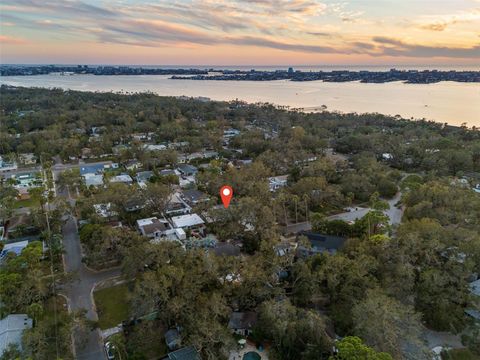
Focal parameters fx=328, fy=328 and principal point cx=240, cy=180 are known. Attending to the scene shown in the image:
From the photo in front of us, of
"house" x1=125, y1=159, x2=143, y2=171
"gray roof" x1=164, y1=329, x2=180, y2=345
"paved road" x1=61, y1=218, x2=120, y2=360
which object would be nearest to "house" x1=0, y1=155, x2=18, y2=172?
"house" x1=125, y1=159, x2=143, y2=171

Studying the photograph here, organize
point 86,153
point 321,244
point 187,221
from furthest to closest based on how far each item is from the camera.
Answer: point 86,153
point 187,221
point 321,244

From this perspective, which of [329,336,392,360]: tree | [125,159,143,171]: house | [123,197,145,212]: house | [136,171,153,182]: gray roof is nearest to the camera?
[329,336,392,360]: tree

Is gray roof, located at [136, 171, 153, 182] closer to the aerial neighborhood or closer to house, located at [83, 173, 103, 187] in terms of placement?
the aerial neighborhood

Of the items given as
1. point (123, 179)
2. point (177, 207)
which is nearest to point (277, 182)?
point (177, 207)

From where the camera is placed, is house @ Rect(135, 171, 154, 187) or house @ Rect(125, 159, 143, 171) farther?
house @ Rect(125, 159, 143, 171)

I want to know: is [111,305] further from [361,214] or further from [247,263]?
[361,214]

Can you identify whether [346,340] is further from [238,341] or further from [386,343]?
[238,341]

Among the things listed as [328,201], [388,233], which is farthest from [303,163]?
[388,233]
